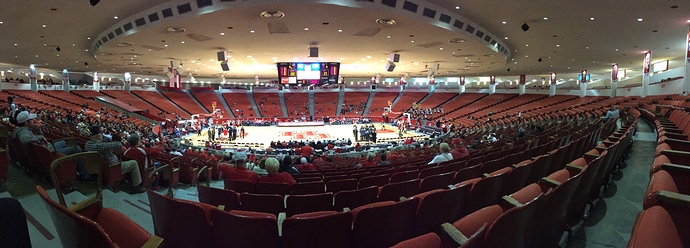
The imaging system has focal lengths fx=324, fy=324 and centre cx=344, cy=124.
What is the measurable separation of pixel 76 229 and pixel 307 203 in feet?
5.85

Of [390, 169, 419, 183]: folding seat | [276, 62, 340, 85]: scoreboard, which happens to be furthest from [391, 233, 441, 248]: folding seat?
[276, 62, 340, 85]: scoreboard

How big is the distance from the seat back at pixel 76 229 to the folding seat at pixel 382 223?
138 cm

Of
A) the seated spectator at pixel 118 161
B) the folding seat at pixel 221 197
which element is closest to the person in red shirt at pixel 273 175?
the folding seat at pixel 221 197

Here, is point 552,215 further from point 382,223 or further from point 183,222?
point 183,222

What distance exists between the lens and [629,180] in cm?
407

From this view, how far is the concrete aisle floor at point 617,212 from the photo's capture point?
247cm

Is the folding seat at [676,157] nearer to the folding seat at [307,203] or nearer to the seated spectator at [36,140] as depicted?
the folding seat at [307,203]

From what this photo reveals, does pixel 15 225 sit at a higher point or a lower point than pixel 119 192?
higher

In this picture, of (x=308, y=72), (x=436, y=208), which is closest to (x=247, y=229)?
(x=436, y=208)

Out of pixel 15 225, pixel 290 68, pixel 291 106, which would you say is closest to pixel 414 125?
pixel 290 68

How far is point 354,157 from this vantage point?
15820 mm

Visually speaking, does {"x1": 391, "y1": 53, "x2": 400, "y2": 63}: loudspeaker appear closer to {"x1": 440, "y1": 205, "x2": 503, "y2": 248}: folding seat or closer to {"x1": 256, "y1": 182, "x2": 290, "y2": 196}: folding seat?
{"x1": 256, "y1": 182, "x2": 290, "y2": 196}: folding seat

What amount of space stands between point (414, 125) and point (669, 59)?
2043cm

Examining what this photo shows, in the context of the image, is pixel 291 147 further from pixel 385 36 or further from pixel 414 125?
pixel 414 125
